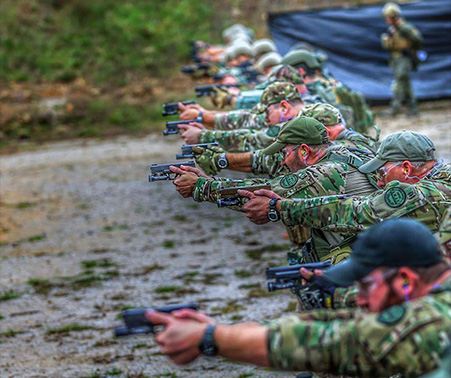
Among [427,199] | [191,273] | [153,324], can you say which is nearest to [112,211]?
[191,273]

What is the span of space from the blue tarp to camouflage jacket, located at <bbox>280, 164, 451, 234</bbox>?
11.7 m

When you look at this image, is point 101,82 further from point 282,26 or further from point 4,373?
point 4,373

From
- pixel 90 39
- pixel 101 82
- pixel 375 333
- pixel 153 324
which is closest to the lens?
pixel 375 333

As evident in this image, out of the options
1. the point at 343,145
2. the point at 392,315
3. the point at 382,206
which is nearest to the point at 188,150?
the point at 343,145

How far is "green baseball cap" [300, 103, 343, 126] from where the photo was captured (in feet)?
17.1

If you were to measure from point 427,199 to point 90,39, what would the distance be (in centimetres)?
1633

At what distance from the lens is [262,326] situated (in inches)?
104

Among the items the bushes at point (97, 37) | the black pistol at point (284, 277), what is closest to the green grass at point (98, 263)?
the black pistol at point (284, 277)

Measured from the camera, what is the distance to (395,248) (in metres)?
2.61

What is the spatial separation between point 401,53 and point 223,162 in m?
9.47

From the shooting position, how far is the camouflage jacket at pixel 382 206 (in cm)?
379

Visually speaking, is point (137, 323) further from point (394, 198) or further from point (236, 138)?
point (236, 138)

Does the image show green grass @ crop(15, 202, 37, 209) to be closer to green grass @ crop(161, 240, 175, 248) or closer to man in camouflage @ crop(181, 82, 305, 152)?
green grass @ crop(161, 240, 175, 248)

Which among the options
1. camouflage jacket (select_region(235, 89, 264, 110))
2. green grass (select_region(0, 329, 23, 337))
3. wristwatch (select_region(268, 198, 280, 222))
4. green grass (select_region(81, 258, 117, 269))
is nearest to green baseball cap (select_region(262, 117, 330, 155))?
A: wristwatch (select_region(268, 198, 280, 222))
